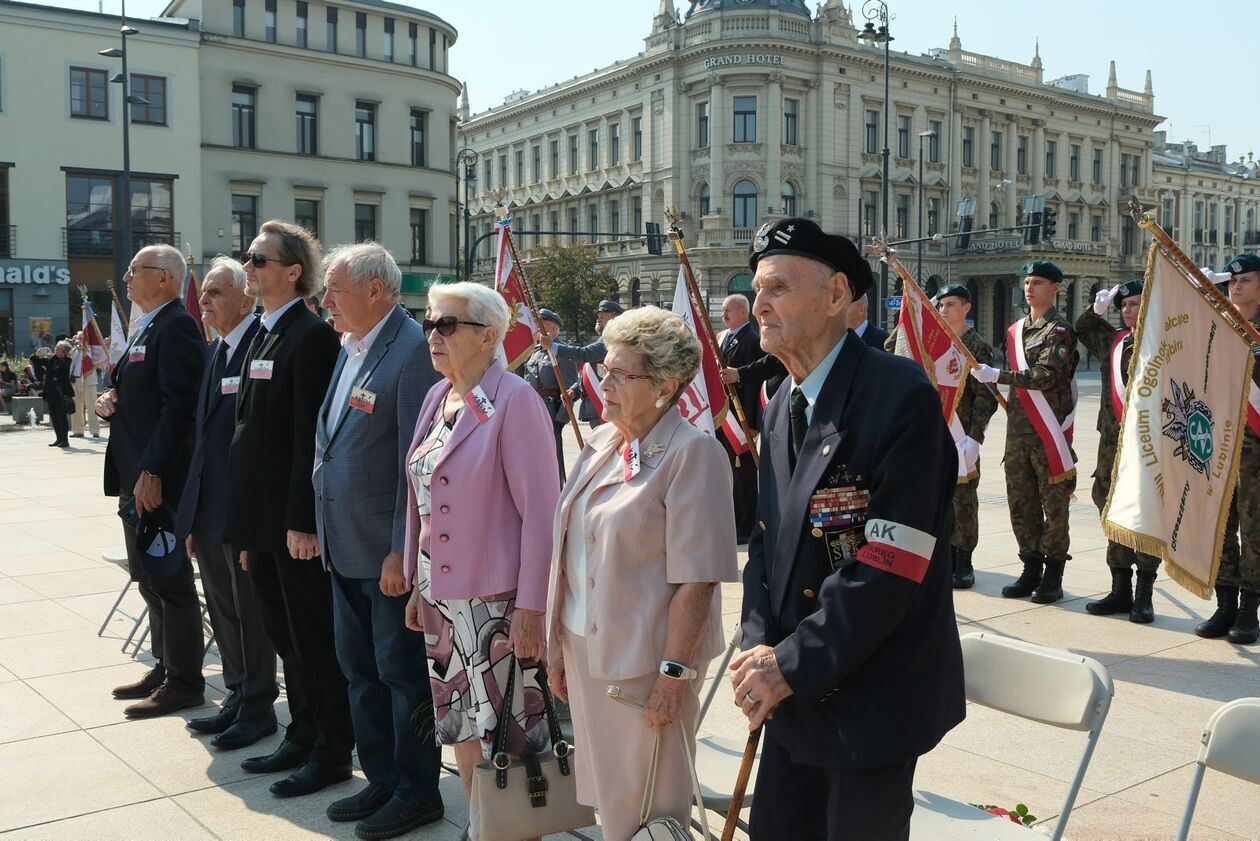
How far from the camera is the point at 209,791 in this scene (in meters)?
4.73

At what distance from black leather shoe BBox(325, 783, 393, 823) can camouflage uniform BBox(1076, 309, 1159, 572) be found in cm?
500

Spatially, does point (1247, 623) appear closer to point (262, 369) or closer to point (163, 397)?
point (262, 369)

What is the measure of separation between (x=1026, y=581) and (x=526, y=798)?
5.42 m

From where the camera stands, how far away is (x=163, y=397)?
5656 millimetres

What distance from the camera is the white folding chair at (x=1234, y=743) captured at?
118 inches

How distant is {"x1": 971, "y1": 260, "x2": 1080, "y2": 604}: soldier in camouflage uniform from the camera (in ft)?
25.4

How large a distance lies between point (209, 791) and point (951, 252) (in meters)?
67.7

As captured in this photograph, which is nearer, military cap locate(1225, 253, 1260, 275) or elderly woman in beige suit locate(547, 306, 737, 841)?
elderly woman in beige suit locate(547, 306, 737, 841)

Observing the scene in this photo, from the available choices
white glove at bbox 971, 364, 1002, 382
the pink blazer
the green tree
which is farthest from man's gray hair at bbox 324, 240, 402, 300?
the green tree

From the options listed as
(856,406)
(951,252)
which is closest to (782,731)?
(856,406)

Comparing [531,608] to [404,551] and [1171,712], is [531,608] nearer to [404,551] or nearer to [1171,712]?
[404,551]

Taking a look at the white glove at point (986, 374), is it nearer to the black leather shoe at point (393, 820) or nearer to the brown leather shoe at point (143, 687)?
the black leather shoe at point (393, 820)

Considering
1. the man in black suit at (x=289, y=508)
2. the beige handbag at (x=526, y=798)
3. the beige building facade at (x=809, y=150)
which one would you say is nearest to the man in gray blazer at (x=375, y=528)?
the man in black suit at (x=289, y=508)

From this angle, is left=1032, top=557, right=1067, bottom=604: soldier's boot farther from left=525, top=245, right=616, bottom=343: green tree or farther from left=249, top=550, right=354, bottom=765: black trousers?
left=525, top=245, right=616, bottom=343: green tree
